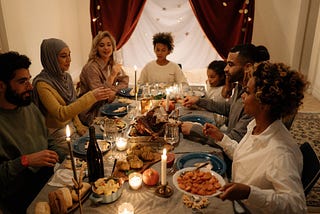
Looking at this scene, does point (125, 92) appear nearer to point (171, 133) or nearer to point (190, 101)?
point (190, 101)

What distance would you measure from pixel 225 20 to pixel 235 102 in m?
2.74

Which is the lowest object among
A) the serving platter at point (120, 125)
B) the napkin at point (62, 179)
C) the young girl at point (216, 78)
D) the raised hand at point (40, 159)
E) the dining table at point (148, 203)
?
the dining table at point (148, 203)

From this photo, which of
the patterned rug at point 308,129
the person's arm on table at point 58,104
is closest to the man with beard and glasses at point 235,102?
the person's arm on table at point 58,104

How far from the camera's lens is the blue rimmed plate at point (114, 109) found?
7.14 feet

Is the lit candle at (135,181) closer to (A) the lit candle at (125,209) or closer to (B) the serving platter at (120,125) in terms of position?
(A) the lit candle at (125,209)

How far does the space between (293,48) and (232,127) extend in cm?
310

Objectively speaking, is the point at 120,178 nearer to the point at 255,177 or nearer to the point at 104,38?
the point at 255,177

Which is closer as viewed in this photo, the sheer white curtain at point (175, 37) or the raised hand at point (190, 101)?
the raised hand at point (190, 101)

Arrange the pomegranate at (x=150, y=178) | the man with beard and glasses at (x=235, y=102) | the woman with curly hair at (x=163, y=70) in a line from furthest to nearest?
the woman with curly hair at (x=163, y=70)
the man with beard and glasses at (x=235, y=102)
the pomegranate at (x=150, y=178)

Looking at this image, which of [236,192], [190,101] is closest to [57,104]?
[190,101]

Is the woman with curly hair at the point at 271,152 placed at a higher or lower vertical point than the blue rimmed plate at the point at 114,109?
higher

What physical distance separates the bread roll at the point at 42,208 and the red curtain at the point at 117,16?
3.76m

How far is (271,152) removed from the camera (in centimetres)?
122

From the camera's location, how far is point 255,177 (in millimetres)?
1249
